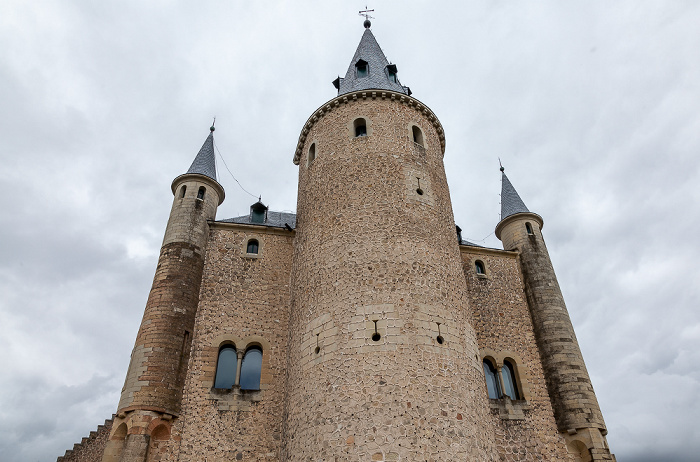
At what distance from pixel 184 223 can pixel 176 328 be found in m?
4.30

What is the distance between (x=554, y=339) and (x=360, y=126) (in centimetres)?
1080

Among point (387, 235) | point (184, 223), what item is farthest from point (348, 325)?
point (184, 223)

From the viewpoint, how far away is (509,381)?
54.8ft

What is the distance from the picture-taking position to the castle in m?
11.7

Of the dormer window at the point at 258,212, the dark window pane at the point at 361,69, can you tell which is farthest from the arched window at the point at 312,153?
the dark window pane at the point at 361,69

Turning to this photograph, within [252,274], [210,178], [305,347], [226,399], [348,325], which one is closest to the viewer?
[348,325]

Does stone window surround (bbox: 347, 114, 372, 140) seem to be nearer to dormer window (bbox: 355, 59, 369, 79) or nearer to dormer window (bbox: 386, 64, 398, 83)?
dormer window (bbox: 355, 59, 369, 79)

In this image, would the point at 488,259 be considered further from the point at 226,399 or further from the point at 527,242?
the point at 226,399

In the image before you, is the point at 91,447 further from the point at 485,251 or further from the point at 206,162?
the point at 485,251

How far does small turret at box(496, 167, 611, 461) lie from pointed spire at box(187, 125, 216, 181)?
13392 millimetres

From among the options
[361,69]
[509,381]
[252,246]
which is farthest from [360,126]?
[509,381]

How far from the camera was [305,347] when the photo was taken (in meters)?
13.4

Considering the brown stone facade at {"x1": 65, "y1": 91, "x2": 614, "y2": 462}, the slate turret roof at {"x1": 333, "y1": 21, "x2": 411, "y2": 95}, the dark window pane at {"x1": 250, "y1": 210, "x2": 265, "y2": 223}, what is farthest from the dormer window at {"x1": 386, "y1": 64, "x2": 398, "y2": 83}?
the dark window pane at {"x1": 250, "y1": 210, "x2": 265, "y2": 223}

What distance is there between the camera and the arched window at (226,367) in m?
14.9
